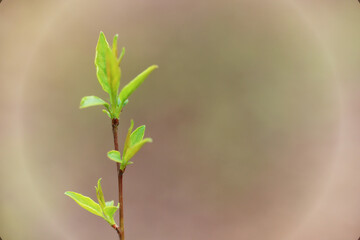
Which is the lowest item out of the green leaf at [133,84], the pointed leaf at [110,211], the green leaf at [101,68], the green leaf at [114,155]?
the pointed leaf at [110,211]

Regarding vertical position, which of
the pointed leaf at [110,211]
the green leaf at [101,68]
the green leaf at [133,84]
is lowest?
the pointed leaf at [110,211]

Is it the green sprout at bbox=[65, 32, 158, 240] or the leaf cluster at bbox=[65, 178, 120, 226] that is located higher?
the green sprout at bbox=[65, 32, 158, 240]

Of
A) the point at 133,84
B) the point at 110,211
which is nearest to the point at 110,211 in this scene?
the point at 110,211

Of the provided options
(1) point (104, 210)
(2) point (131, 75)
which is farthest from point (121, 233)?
(2) point (131, 75)

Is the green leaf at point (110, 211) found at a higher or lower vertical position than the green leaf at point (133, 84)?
lower

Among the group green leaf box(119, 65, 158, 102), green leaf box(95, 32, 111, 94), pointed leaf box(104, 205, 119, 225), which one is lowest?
pointed leaf box(104, 205, 119, 225)

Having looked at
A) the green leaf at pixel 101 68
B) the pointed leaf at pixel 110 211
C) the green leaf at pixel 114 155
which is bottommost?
the pointed leaf at pixel 110 211

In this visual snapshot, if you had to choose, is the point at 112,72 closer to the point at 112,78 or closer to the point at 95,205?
the point at 112,78

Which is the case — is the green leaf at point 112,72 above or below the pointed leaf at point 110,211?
above

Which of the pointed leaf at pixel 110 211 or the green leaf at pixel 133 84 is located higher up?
the green leaf at pixel 133 84

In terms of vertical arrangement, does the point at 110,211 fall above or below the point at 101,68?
below

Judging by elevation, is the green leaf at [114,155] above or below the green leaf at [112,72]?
below

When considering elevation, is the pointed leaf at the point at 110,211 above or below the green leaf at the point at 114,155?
below
